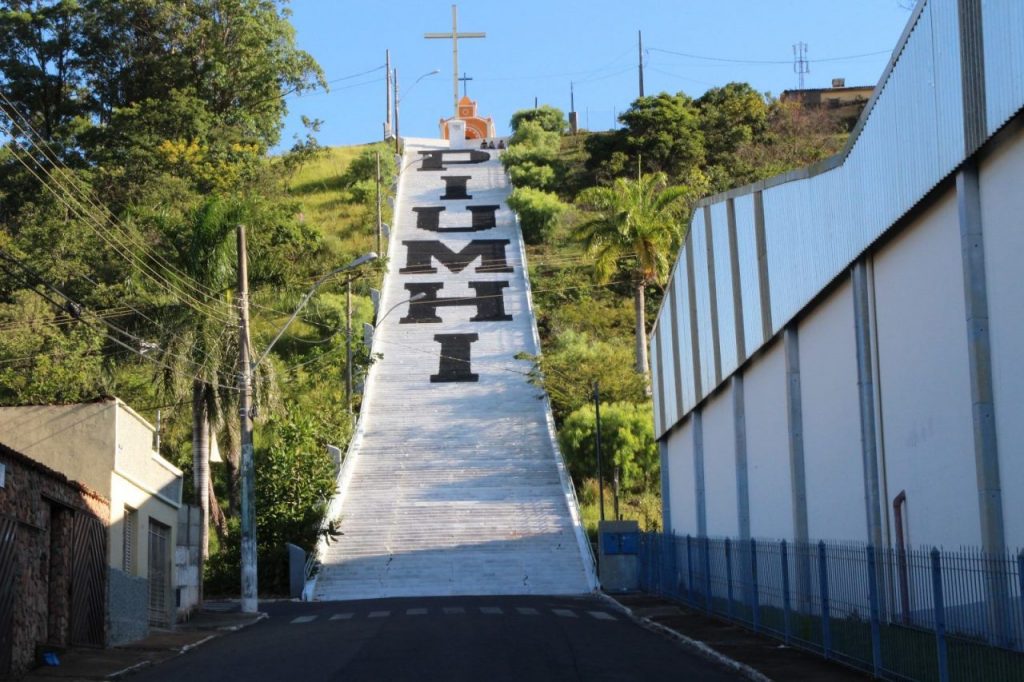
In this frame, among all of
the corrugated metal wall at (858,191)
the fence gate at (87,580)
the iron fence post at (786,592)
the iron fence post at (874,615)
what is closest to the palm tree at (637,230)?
the corrugated metal wall at (858,191)

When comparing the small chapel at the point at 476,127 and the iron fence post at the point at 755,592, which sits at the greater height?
the small chapel at the point at 476,127

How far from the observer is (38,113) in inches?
3319

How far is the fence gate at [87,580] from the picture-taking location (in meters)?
21.0

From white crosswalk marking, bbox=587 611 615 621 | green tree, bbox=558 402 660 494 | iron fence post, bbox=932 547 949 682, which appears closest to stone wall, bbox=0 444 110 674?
white crosswalk marking, bbox=587 611 615 621

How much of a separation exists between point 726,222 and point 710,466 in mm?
6772

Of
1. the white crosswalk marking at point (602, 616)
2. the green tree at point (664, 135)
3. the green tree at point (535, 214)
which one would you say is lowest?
the white crosswalk marking at point (602, 616)

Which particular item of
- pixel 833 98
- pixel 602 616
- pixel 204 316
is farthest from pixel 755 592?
pixel 833 98

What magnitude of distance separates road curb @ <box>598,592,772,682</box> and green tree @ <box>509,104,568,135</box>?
96068 mm

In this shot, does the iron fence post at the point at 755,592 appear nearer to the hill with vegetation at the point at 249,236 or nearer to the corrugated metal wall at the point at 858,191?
the corrugated metal wall at the point at 858,191

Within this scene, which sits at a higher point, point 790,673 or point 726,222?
point 726,222

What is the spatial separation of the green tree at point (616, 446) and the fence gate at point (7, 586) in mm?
31464

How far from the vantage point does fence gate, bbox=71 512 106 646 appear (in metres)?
21.0

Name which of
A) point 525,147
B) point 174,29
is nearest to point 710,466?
point 174,29

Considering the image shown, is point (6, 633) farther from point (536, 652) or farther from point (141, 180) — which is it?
point (141, 180)
